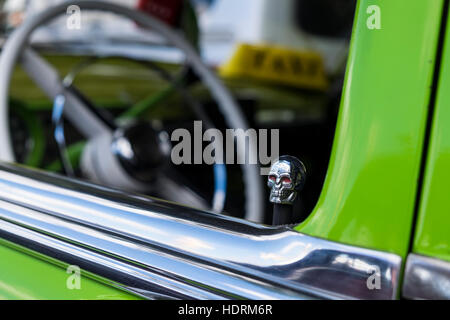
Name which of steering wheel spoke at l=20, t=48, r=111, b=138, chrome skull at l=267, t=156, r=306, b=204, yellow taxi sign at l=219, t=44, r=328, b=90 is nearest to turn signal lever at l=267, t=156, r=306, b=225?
chrome skull at l=267, t=156, r=306, b=204

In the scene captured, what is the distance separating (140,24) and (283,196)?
42.8 inches

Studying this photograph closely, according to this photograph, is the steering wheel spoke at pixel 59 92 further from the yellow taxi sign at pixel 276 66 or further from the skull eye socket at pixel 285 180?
the yellow taxi sign at pixel 276 66

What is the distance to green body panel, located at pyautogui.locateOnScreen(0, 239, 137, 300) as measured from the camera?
2.33 feet

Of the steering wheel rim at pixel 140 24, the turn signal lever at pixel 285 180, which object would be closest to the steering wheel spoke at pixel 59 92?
the steering wheel rim at pixel 140 24

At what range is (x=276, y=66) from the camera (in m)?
3.62

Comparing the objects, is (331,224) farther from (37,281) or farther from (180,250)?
(37,281)

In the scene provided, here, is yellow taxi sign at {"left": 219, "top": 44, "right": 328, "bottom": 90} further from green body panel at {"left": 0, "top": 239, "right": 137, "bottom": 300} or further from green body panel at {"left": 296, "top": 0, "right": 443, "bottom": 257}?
green body panel at {"left": 296, "top": 0, "right": 443, "bottom": 257}

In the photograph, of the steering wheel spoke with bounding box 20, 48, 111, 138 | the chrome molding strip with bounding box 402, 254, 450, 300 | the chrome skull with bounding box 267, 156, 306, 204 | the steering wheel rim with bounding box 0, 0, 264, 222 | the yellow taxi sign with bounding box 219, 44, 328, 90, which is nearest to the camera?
the chrome molding strip with bounding box 402, 254, 450, 300

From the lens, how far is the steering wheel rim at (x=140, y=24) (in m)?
1.17

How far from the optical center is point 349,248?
577 mm

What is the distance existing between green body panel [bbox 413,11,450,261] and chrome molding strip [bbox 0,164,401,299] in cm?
4

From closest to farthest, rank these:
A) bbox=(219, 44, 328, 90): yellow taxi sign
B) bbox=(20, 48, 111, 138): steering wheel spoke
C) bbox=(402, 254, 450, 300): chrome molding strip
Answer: bbox=(402, 254, 450, 300): chrome molding strip
bbox=(20, 48, 111, 138): steering wheel spoke
bbox=(219, 44, 328, 90): yellow taxi sign

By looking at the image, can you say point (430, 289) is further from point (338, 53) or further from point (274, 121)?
point (338, 53)

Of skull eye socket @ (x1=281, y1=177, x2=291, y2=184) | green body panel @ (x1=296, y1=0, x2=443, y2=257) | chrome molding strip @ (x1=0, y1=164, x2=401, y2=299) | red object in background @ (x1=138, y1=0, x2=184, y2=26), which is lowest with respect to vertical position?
chrome molding strip @ (x1=0, y1=164, x2=401, y2=299)
